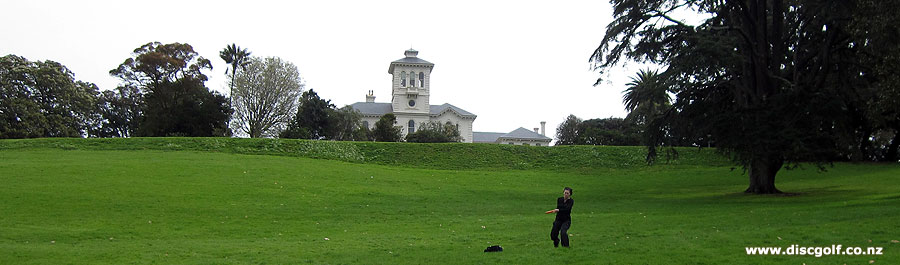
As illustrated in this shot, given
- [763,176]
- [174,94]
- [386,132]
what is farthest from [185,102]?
[763,176]

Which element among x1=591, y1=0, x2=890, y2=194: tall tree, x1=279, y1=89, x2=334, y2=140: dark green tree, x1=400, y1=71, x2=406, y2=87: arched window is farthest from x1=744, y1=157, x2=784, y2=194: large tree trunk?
x1=400, y1=71, x2=406, y2=87: arched window

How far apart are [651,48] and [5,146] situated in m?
38.9

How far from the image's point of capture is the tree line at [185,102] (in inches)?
2758

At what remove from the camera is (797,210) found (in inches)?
909

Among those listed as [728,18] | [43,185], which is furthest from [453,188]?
[43,185]

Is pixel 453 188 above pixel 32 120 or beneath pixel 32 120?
beneath

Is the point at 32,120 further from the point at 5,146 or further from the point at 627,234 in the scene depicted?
the point at 627,234

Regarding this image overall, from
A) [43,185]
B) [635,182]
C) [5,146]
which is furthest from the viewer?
[5,146]

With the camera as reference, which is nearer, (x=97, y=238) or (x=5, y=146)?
(x=97, y=238)

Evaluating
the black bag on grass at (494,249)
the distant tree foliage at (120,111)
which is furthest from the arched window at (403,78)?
the black bag on grass at (494,249)

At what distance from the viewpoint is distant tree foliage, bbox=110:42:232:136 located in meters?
70.2

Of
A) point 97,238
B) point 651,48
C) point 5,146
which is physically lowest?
point 97,238

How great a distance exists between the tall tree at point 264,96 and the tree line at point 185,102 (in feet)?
0.33

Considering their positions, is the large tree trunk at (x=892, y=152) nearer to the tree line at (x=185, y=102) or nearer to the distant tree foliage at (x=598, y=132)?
the distant tree foliage at (x=598, y=132)
